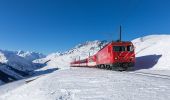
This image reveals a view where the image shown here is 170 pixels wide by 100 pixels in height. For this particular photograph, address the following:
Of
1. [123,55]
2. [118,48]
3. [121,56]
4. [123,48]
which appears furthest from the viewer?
[123,48]

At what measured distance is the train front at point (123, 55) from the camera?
31.0 m

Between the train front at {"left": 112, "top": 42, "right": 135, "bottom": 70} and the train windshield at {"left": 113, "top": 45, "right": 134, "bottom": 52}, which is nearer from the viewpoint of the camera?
the train front at {"left": 112, "top": 42, "right": 135, "bottom": 70}

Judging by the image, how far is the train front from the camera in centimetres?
3103

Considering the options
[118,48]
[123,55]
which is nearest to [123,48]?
[118,48]

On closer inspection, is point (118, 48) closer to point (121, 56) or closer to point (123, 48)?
point (123, 48)

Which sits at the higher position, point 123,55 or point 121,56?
point 123,55

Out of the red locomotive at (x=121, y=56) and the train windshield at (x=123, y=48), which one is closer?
the red locomotive at (x=121, y=56)

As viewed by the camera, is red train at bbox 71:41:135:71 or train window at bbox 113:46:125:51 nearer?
red train at bbox 71:41:135:71

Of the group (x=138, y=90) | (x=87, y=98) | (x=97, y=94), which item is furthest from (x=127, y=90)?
(x=87, y=98)

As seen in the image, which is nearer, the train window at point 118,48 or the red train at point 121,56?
the red train at point 121,56

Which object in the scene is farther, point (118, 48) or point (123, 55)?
point (118, 48)

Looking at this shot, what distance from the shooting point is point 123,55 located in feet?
104

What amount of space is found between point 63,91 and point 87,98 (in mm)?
2029

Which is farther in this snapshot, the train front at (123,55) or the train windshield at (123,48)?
the train windshield at (123,48)
